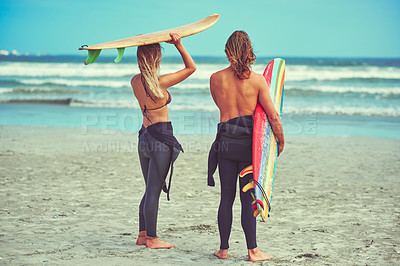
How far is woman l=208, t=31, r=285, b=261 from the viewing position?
352cm

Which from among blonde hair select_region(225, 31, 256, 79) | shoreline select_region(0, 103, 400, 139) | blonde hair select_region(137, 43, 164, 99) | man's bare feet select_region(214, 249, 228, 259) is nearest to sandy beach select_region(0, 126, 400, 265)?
man's bare feet select_region(214, 249, 228, 259)

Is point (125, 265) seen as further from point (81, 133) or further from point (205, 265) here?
point (81, 133)

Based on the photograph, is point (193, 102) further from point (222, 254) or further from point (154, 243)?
point (222, 254)

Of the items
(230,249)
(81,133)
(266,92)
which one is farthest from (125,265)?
(81,133)

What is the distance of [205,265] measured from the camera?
12.0ft

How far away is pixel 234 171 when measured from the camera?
370 centimetres

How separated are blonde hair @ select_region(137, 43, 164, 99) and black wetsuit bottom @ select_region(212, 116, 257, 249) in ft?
2.06

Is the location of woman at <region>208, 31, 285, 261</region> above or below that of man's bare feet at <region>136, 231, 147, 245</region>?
above

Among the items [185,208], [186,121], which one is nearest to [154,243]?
[185,208]

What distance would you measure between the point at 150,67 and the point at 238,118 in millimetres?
807

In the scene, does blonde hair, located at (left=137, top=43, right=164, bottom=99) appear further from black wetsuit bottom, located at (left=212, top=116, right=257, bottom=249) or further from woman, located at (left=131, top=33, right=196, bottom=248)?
black wetsuit bottom, located at (left=212, top=116, right=257, bottom=249)

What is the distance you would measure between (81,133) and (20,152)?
237 centimetres

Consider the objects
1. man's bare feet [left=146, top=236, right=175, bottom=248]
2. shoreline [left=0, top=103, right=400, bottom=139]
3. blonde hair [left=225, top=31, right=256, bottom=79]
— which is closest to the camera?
blonde hair [left=225, top=31, right=256, bottom=79]

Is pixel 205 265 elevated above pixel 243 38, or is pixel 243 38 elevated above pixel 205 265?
pixel 243 38
